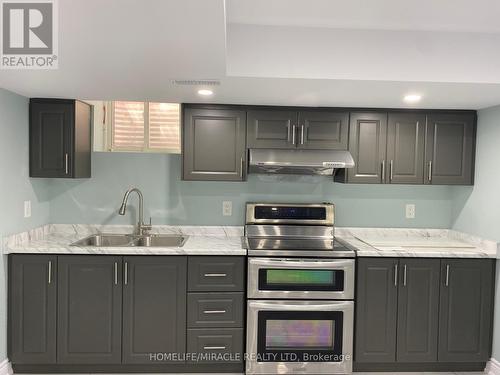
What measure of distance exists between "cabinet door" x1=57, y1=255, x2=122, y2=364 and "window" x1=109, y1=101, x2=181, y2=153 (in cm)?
105

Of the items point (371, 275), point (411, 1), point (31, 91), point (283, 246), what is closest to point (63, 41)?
point (31, 91)

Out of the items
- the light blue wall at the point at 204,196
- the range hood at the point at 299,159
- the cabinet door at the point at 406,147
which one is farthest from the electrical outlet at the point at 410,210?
the range hood at the point at 299,159

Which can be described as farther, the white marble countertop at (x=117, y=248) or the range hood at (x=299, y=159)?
the range hood at (x=299, y=159)

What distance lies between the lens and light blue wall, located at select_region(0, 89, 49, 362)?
2613mm

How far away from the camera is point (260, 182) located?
3373 mm

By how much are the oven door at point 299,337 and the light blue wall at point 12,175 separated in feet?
5.68

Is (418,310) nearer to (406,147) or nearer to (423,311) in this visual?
(423,311)

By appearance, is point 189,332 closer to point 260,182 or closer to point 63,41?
point 260,182

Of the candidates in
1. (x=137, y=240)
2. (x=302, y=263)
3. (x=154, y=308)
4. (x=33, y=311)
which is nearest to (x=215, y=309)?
(x=154, y=308)

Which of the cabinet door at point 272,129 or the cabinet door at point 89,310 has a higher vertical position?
the cabinet door at point 272,129

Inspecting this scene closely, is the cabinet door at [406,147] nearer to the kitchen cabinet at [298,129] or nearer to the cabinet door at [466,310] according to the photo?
the kitchen cabinet at [298,129]

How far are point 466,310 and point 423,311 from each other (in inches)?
12.6

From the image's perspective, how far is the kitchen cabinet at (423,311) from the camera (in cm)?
281
